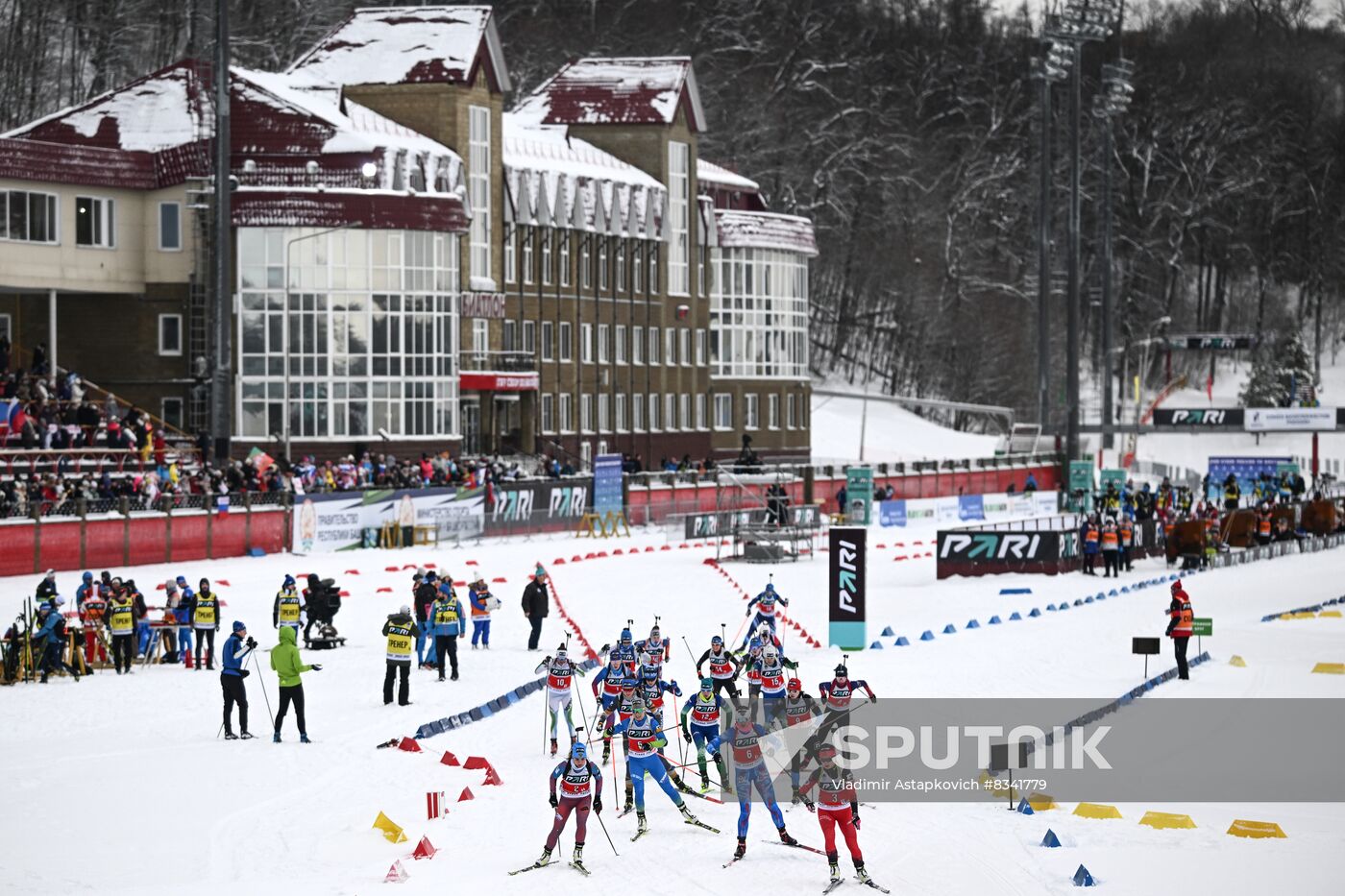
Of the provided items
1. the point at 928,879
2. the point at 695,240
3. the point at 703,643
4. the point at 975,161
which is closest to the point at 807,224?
the point at 695,240

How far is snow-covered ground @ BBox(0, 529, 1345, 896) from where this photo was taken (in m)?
20.0

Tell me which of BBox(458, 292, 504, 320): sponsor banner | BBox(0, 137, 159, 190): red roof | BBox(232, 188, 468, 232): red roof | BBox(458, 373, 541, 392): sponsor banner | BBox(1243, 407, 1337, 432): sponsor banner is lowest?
BBox(1243, 407, 1337, 432): sponsor banner

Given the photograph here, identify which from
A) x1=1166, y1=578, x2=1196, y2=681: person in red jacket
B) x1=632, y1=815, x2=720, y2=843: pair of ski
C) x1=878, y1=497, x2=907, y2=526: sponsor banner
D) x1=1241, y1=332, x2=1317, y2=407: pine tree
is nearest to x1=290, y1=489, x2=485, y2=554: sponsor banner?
x1=878, y1=497, x2=907, y2=526: sponsor banner

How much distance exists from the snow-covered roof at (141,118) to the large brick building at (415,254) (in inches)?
3.9

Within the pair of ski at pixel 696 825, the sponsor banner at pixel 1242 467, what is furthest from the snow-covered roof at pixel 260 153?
the pair of ski at pixel 696 825

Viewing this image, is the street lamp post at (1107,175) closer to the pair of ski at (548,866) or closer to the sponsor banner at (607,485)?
the sponsor banner at (607,485)

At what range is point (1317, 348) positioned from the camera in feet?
408

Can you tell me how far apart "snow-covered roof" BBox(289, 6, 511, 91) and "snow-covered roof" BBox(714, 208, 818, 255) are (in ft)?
60.2

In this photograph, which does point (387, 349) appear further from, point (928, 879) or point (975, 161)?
point (975, 161)

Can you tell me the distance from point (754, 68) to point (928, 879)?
98449 millimetres

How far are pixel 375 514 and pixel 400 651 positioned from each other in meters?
21.9

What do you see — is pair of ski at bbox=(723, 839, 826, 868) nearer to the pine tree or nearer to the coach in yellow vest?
the coach in yellow vest

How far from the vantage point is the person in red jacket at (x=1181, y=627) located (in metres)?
30.3

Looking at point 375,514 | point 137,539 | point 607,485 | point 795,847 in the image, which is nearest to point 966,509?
point 607,485
